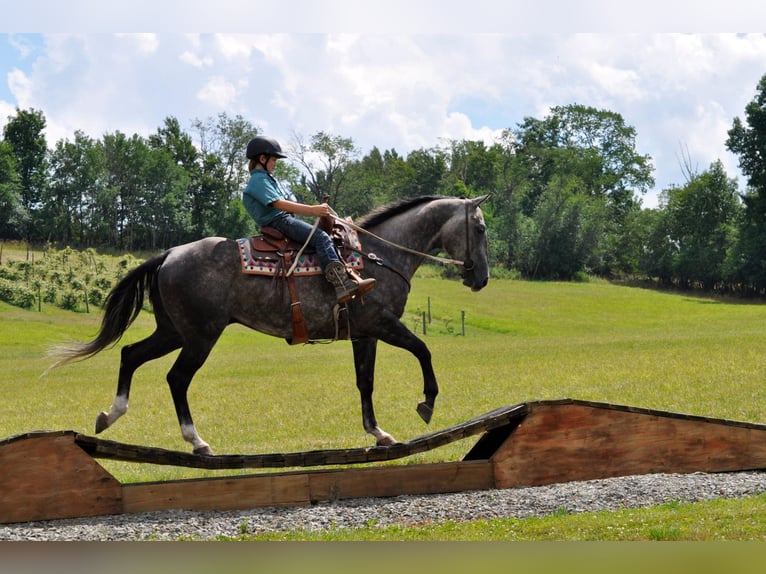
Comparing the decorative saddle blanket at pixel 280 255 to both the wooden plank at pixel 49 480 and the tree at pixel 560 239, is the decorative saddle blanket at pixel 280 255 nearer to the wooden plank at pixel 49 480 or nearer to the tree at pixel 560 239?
the wooden plank at pixel 49 480

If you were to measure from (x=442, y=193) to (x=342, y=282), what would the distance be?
2115 inches

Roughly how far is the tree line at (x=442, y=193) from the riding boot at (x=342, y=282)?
4084cm

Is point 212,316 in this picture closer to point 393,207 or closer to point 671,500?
point 393,207

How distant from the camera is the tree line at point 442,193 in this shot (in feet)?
187

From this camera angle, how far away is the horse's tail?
27.0ft

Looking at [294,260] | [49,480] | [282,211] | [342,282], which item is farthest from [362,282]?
[49,480]

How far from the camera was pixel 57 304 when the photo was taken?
1499 inches

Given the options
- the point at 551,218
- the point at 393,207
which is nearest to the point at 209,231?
the point at 551,218

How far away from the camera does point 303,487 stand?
310 inches

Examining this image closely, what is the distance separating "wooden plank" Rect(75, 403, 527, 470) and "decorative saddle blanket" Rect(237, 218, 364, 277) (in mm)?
1640

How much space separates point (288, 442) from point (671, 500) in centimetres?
676

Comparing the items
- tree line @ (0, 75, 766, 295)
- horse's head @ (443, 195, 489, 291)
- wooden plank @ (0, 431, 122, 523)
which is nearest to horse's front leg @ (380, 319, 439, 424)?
horse's head @ (443, 195, 489, 291)

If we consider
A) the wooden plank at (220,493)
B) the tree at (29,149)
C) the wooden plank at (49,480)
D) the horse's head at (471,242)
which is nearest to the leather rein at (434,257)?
the horse's head at (471,242)

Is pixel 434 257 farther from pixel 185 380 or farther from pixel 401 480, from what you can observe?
pixel 185 380
